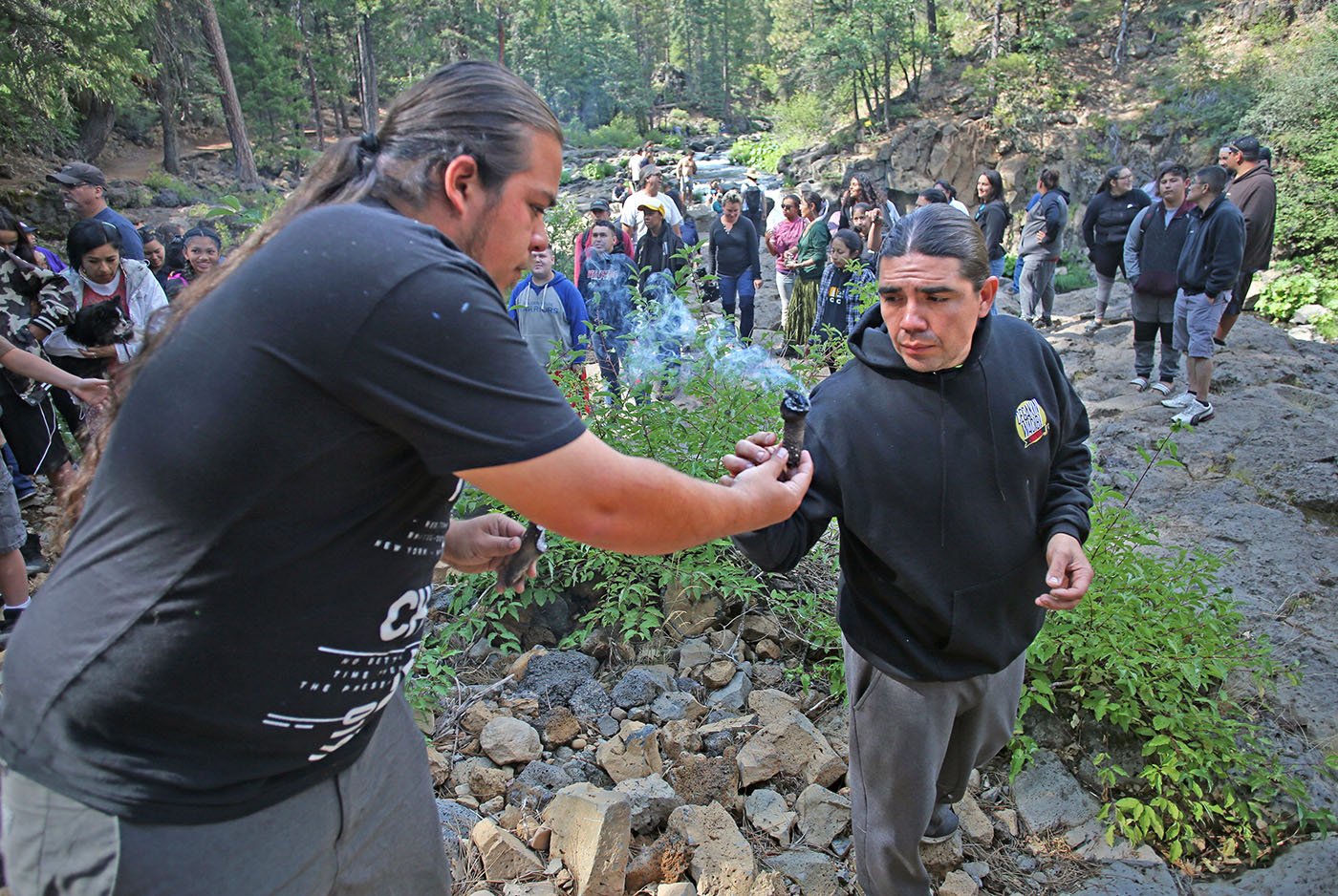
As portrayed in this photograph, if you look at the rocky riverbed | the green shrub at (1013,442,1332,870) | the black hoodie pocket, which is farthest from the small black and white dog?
the green shrub at (1013,442,1332,870)

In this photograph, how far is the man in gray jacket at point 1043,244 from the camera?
9328 mm

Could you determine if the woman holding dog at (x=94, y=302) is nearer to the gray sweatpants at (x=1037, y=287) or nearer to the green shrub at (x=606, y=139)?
the gray sweatpants at (x=1037, y=287)

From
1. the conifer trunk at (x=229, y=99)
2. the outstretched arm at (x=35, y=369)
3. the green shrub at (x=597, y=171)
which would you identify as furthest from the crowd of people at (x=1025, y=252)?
the green shrub at (x=597, y=171)

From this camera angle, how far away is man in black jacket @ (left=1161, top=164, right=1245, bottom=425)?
21.1 ft

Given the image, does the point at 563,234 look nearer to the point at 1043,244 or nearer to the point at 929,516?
the point at 1043,244

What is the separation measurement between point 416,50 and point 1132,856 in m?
46.9

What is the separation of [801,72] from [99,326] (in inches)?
1389

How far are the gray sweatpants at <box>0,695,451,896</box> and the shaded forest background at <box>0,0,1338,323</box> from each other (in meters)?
12.9

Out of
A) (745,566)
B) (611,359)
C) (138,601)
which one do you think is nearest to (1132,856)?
(745,566)

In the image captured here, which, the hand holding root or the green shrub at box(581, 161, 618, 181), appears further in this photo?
the green shrub at box(581, 161, 618, 181)

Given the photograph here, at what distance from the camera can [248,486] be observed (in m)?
1.13

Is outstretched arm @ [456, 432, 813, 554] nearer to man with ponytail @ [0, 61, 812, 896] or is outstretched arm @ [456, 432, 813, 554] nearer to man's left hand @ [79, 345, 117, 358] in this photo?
man with ponytail @ [0, 61, 812, 896]

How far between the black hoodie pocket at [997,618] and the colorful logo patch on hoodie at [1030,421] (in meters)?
0.32

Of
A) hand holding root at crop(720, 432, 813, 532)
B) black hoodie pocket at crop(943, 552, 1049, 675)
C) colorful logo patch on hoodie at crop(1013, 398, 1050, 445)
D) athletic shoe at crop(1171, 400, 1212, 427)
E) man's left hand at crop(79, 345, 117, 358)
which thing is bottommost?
athletic shoe at crop(1171, 400, 1212, 427)
